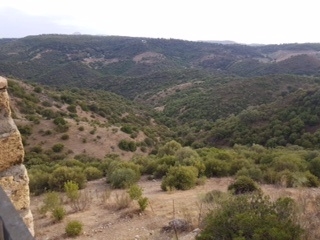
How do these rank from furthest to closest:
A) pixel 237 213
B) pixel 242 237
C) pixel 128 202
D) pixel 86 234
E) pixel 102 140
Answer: pixel 102 140, pixel 128 202, pixel 86 234, pixel 237 213, pixel 242 237

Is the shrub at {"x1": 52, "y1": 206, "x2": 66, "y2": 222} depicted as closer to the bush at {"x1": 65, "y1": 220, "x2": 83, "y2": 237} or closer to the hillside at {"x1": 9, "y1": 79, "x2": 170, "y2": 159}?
the bush at {"x1": 65, "y1": 220, "x2": 83, "y2": 237}

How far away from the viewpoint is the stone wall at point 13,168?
12.0 feet

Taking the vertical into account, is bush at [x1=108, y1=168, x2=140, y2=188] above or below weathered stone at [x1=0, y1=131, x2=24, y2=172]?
below

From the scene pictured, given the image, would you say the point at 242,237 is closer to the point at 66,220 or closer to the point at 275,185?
the point at 66,220

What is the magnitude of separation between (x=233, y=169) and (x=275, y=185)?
2417 millimetres

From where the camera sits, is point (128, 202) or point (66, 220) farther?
point (128, 202)

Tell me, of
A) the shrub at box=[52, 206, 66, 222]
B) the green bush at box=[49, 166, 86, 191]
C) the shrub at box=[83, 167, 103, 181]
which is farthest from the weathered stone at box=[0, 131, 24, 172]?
the shrub at box=[83, 167, 103, 181]

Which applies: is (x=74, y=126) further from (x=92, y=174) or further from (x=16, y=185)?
(x=16, y=185)

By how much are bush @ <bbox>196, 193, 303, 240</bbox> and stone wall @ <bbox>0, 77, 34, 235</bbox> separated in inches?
128

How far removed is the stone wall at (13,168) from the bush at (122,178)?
8.90 metres

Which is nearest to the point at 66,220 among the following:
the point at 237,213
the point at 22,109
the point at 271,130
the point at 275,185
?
the point at 237,213

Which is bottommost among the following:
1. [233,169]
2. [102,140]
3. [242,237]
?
[102,140]

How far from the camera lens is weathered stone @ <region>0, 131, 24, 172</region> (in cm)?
367

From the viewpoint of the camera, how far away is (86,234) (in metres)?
8.08
